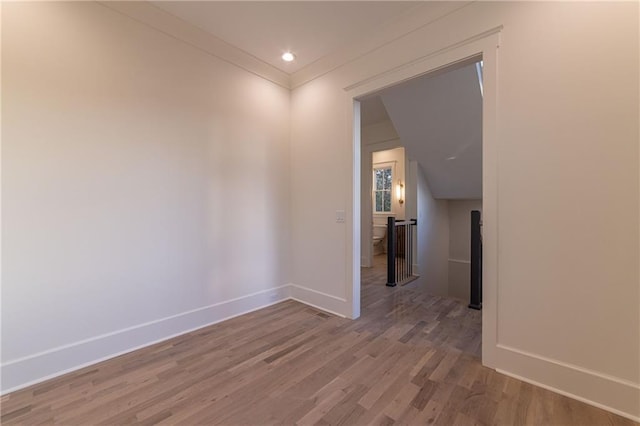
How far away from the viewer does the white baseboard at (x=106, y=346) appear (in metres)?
1.79

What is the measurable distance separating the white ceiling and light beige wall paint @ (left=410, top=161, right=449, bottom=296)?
9.11 ft

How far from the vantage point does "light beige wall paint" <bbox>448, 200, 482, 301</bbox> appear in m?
5.42

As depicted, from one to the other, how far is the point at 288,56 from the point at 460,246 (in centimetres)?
489

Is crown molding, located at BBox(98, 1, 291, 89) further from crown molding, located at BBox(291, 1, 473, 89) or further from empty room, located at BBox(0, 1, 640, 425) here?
crown molding, located at BBox(291, 1, 473, 89)

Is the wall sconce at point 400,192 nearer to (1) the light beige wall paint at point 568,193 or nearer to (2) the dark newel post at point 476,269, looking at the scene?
(2) the dark newel post at point 476,269

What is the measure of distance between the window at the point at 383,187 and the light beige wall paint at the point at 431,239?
1945 millimetres

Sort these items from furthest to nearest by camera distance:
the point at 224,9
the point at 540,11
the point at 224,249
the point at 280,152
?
the point at 280,152
the point at 224,249
the point at 224,9
the point at 540,11

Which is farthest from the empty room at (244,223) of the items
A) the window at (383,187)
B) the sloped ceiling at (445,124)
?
the window at (383,187)

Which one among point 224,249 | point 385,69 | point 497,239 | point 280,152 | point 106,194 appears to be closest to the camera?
point 497,239

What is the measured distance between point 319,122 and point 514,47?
194cm

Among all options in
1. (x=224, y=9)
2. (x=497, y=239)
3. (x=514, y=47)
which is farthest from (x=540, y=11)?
(x=224, y=9)

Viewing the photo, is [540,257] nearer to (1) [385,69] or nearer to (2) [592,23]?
(2) [592,23]

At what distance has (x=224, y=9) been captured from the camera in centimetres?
235

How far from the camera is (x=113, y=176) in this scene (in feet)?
7.13
